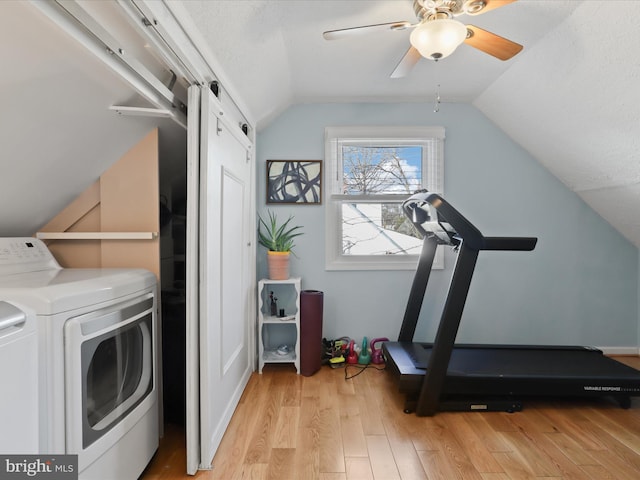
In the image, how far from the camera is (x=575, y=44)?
6.10ft

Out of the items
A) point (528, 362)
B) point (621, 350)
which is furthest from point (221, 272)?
point (621, 350)

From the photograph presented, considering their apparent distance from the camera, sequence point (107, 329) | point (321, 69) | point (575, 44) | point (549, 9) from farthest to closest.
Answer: point (321, 69)
point (575, 44)
point (549, 9)
point (107, 329)

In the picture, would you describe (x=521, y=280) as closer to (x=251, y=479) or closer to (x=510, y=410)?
(x=510, y=410)

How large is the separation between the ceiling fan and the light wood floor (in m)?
1.86

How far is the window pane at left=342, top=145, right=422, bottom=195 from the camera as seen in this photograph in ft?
9.73

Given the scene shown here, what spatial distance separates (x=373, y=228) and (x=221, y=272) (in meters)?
1.58

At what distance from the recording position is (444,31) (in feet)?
4.67

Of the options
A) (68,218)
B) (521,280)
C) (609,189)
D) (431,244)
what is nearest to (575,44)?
(609,189)

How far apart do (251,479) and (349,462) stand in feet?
1.47

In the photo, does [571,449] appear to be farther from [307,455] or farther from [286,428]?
[286,428]

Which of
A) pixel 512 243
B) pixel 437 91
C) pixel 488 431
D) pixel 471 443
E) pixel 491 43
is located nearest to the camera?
pixel 491 43

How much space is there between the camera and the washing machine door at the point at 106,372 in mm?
1068

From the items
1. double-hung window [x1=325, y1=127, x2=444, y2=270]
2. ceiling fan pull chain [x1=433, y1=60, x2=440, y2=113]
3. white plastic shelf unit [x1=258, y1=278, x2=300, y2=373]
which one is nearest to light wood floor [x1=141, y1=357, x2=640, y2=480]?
white plastic shelf unit [x1=258, y1=278, x2=300, y2=373]

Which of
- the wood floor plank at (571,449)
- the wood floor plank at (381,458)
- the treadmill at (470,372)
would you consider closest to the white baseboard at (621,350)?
the treadmill at (470,372)
